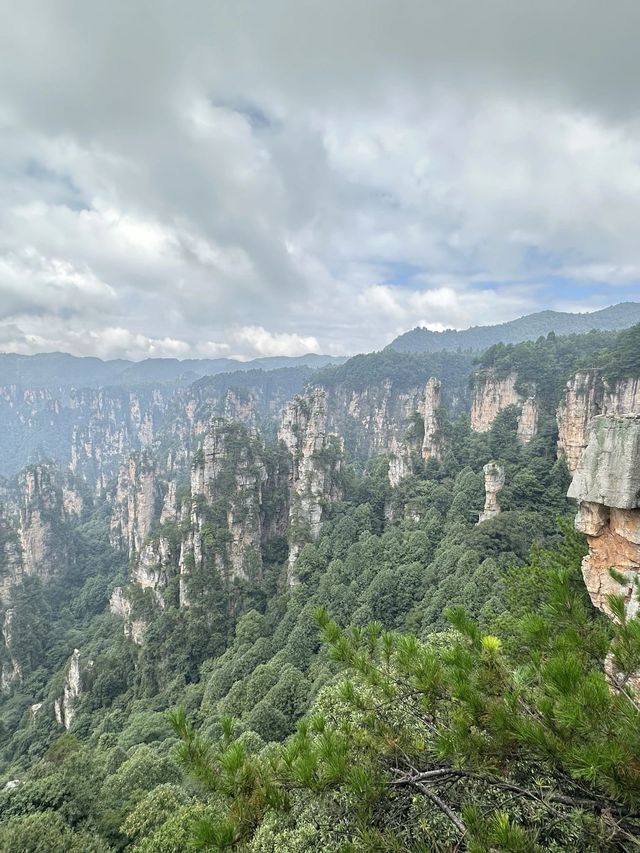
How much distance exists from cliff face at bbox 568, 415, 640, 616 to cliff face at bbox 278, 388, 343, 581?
40939 mm

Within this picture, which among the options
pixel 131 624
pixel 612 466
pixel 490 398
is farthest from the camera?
pixel 490 398

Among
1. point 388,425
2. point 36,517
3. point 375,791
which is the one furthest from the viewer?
point 388,425

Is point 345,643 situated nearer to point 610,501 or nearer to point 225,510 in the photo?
point 610,501

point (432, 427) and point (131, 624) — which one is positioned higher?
point (432, 427)

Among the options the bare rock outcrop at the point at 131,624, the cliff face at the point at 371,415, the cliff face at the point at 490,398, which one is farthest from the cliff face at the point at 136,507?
the cliff face at the point at 490,398

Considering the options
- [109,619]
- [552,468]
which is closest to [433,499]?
[552,468]

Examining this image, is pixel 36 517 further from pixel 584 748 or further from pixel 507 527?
pixel 584 748

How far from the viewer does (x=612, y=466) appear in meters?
9.64

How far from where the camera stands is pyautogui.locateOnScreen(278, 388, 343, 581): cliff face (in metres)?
53.3

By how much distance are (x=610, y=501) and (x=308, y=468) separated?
48250mm

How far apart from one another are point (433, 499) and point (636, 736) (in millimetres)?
46881

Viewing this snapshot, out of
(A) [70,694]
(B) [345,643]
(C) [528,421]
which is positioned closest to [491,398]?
(C) [528,421]

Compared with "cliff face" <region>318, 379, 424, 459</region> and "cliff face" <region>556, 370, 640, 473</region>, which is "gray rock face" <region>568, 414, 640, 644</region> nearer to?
"cliff face" <region>556, 370, 640, 473</region>

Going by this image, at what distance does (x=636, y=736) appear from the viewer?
334 centimetres
